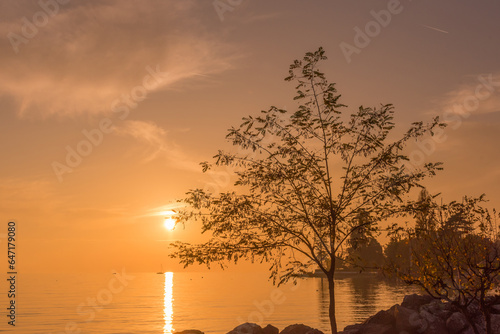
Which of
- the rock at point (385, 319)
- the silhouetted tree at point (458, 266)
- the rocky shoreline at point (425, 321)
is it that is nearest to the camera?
the silhouetted tree at point (458, 266)

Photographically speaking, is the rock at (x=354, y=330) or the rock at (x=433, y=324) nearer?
the rock at (x=433, y=324)

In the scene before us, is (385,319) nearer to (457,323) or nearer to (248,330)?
(457,323)

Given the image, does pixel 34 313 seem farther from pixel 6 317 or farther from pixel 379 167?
pixel 379 167

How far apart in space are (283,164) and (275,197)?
59.6 inches

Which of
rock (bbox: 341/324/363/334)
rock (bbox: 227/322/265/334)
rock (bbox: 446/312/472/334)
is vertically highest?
rock (bbox: 446/312/472/334)

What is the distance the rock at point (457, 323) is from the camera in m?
30.3

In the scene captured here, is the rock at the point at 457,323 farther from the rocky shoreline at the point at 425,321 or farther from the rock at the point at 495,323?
the rock at the point at 495,323

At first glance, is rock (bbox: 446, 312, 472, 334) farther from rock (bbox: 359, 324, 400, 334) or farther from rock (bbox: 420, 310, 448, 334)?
rock (bbox: 359, 324, 400, 334)

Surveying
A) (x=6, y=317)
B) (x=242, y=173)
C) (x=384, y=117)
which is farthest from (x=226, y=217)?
(x=6, y=317)

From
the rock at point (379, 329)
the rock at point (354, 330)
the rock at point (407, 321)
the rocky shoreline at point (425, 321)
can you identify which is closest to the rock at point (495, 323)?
the rocky shoreline at point (425, 321)

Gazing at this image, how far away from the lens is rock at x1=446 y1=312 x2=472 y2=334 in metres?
30.3

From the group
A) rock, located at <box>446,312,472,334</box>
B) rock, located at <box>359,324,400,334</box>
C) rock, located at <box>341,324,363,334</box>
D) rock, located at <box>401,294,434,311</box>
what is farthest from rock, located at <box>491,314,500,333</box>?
rock, located at <box>341,324,363,334</box>

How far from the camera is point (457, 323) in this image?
99.8 ft

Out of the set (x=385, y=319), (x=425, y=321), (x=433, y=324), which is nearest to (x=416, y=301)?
(x=385, y=319)
